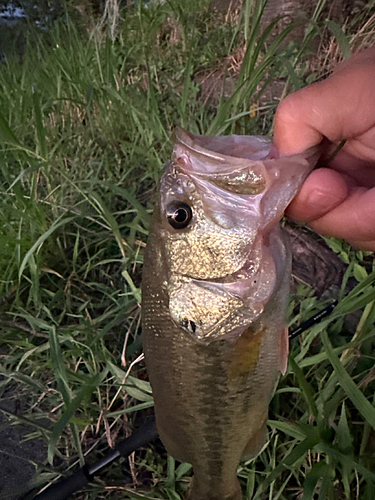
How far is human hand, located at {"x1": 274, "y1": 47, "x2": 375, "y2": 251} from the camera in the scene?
92cm

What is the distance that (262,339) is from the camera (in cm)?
112

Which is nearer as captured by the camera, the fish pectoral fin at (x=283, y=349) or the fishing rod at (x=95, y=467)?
the fish pectoral fin at (x=283, y=349)

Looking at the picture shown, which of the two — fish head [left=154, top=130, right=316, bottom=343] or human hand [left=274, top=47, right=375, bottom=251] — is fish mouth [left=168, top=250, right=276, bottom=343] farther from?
human hand [left=274, top=47, right=375, bottom=251]

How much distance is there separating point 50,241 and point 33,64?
231cm

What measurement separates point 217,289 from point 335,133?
1.91 ft

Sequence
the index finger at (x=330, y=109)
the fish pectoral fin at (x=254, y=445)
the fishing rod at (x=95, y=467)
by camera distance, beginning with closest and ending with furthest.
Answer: the index finger at (x=330, y=109)
the fish pectoral fin at (x=254, y=445)
the fishing rod at (x=95, y=467)

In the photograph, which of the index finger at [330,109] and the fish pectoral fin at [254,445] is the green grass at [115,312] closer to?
the fish pectoral fin at [254,445]

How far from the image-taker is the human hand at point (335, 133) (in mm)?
917

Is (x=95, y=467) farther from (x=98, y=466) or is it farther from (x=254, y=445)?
(x=254, y=445)

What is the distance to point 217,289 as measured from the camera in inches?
41.1

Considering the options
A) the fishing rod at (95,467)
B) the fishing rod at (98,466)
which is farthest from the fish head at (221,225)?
the fishing rod at (98,466)

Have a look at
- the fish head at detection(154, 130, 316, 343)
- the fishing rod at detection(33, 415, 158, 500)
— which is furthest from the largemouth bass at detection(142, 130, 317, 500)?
the fishing rod at detection(33, 415, 158, 500)

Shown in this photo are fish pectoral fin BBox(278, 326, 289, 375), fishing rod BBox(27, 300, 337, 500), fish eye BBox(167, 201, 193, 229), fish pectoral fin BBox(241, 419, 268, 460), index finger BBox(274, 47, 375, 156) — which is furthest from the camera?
fishing rod BBox(27, 300, 337, 500)

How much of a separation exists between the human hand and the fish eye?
0.32 metres
